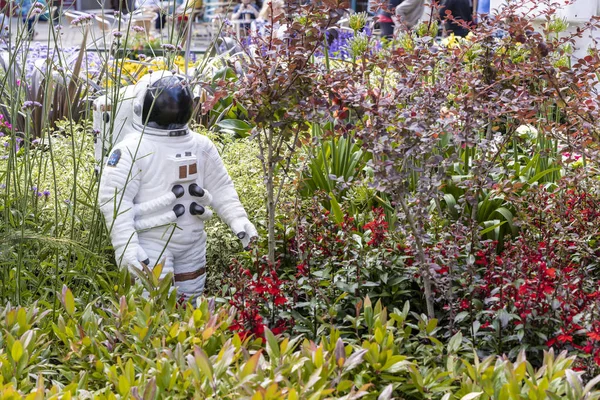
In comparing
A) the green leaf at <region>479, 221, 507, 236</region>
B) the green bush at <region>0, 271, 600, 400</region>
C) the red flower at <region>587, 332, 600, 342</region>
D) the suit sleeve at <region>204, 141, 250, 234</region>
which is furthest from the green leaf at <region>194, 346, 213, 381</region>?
the green leaf at <region>479, 221, 507, 236</region>

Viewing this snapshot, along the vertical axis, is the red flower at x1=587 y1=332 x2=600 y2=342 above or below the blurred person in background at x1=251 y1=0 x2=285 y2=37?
below

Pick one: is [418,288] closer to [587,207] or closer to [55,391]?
[587,207]

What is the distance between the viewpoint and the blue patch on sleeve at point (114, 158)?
3.41 metres

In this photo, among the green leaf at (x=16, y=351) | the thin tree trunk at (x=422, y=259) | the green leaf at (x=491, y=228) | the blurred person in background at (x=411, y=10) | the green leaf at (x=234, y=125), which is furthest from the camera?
the blurred person in background at (x=411, y=10)

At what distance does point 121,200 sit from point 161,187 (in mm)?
212

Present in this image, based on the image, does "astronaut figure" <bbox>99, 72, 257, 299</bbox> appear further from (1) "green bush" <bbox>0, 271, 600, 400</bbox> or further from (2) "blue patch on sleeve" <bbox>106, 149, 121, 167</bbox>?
(1) "green bush" <bbox>0, 271, 600, 400</bbox>

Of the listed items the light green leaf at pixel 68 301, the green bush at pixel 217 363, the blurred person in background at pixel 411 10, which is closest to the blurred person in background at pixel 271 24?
the green bush at pixel 217 363

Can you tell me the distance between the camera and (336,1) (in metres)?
3.39

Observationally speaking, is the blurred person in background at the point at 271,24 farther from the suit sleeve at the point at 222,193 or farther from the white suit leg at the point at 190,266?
the white suit leg at the point at 190,266

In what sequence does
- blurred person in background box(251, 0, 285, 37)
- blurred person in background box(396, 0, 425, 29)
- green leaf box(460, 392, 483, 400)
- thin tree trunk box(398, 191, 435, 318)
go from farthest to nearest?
blurred person in background box(396, 0, 425, 29) < blurred person in background box(251, 0, 285, 37) < thin tree trunk box(398, 191, 435, 318) < green leaf box(460, 392, 483, 400)

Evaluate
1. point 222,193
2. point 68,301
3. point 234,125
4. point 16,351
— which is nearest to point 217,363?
point 16,351

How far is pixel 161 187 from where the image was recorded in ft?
11.4

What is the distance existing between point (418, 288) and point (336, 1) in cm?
119

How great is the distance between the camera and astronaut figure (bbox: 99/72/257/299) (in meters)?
3.39
